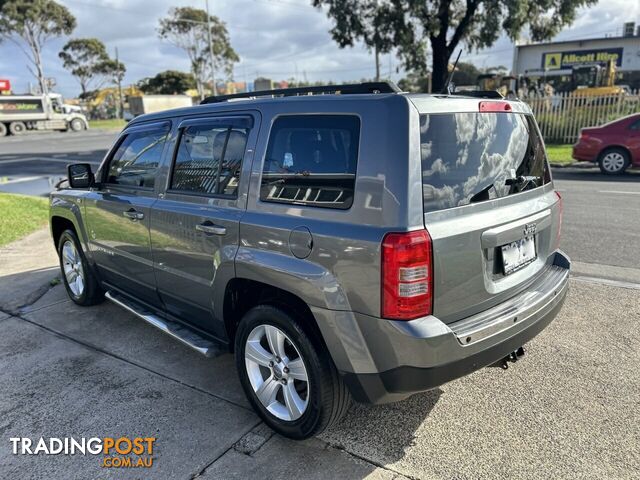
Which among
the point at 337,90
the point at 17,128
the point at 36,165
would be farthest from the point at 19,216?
the point at 17,128

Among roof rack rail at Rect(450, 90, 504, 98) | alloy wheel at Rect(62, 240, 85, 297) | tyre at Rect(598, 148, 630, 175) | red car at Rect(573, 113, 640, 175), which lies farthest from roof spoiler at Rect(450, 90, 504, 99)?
tyre at Rect(598, 148, 630, 175)

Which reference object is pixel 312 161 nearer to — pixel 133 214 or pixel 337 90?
pixel 337 90

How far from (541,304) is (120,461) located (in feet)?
8.15

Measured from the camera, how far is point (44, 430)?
9.80ft

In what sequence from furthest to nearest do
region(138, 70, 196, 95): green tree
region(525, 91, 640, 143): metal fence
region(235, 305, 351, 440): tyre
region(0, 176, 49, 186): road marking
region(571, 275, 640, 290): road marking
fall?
region(138, 70, 196, 95): green tree, region(525, 91, 640, 143): metal fence, region(0, 176, 49, 186): road marking, region(571, 275, 640, 290): road marking, region(235, 305, 351, 440): tyre

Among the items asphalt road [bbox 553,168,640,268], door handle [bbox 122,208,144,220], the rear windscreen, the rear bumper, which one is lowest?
asphalt road [bbox 553,168,640,268]

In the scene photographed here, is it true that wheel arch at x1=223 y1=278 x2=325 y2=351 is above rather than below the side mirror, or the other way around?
below

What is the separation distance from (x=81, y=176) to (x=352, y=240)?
119 inches

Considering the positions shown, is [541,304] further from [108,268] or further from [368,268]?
[108,268]

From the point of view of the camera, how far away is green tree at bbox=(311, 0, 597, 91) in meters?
16.3

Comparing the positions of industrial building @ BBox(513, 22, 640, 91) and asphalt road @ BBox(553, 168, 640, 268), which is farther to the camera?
industrial building @ BBox(513, 22, 640, 91)

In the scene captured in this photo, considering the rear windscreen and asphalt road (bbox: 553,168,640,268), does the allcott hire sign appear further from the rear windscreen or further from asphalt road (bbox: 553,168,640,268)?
the rear windscreen

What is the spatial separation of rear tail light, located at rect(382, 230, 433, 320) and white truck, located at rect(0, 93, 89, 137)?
144 ft

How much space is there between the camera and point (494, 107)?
276cm
